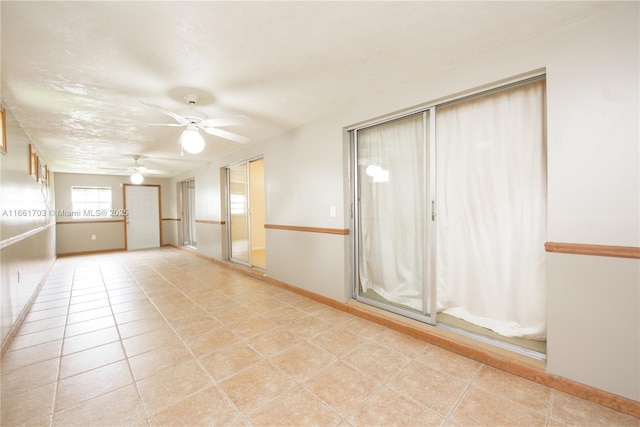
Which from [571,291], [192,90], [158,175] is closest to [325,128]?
[192,90]

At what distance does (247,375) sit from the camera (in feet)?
6.49

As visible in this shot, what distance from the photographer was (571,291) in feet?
5.71

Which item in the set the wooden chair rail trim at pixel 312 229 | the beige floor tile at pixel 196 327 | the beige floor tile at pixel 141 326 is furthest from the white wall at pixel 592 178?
the beige floor tile at pixel 141 326

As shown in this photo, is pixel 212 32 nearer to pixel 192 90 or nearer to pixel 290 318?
pixel 192 90

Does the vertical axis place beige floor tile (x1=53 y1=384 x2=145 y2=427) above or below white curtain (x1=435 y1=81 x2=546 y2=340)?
below

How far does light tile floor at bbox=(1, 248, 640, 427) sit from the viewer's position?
159 centimetres

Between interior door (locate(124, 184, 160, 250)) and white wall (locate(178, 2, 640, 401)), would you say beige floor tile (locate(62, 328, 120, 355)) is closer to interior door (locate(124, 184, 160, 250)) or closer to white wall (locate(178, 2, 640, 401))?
white wall (locate(178, 2, 640, 401))

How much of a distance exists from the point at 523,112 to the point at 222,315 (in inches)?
137

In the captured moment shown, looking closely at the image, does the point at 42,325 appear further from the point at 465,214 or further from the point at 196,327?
the point at 465,214

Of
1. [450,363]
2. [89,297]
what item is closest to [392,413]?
[450,363]

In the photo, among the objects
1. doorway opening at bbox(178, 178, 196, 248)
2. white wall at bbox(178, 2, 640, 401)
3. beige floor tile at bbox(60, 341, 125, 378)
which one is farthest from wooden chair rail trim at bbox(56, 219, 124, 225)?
white wall at bbox(178, 2, 640, 401)

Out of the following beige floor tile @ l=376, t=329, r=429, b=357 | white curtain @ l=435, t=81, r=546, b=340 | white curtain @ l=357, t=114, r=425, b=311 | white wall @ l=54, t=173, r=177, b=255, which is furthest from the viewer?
white wall @ l=54, t=173, r=177, b=255

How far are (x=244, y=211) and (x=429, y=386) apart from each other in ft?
15.4

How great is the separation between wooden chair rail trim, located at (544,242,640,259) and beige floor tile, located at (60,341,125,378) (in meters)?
3.39
